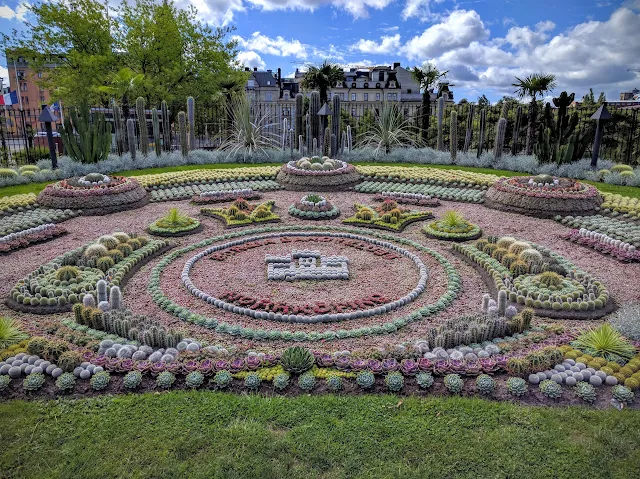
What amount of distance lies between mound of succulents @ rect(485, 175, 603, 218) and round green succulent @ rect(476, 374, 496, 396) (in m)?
7.90

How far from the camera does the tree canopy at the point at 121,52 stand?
26469 millimetres

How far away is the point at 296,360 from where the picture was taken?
497 centimetres

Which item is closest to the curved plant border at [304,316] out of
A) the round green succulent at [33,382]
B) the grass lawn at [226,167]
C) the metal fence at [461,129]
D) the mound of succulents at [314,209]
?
the round green succulent at [33,382]

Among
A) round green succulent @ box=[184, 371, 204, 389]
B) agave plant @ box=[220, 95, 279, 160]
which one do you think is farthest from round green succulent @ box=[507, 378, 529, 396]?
agave plant @ box=[220, 95, 279, 160]

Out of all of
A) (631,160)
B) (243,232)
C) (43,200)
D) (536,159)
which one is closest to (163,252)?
(243,232)

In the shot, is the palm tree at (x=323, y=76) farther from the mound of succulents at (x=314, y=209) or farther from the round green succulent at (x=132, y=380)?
the round green succulent at (x=132, y=380)

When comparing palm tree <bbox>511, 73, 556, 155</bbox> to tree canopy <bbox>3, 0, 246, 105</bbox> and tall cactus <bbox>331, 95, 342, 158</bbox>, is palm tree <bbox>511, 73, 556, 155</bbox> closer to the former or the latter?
tall cactus <bbox>331, 95, 342, 158</bbox>

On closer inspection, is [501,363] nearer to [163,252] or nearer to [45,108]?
[163,252]

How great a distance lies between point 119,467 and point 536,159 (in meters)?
17.3

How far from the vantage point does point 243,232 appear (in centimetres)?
998

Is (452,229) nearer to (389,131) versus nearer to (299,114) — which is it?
(389,131)

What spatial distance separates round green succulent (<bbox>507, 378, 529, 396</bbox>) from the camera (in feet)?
15.3

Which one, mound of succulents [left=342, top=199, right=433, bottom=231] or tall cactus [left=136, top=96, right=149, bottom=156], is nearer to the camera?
mound of succulents [left=342, top=199, right=433, bottom=231]

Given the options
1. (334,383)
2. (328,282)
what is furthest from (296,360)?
(328,282)
